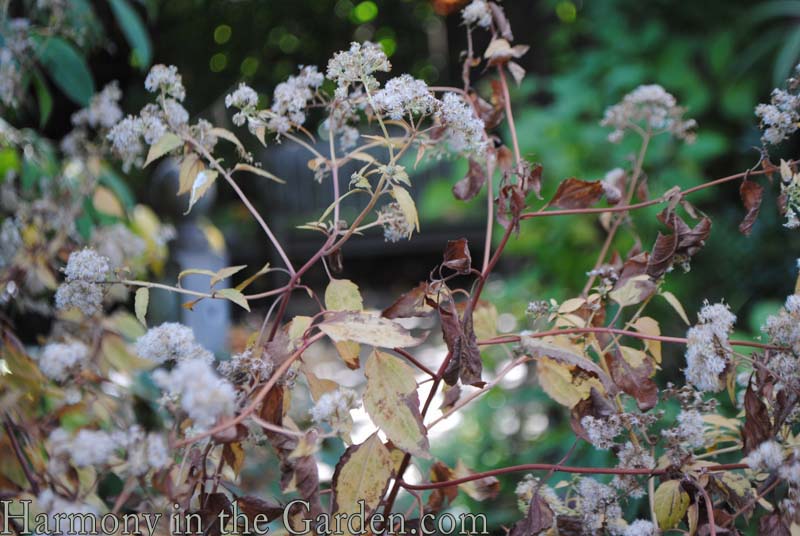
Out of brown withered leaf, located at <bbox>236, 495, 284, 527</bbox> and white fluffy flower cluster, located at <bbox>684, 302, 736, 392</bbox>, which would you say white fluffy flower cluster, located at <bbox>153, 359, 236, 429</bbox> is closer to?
brown withered leaf, located at <bbox>236, 495, 284, 527</bbox>

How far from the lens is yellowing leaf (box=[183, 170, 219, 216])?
1.64ft

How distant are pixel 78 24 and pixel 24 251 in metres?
0.37

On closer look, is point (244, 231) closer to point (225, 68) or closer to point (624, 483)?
point (225, 68)

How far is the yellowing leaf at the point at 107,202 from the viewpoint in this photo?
115 cm

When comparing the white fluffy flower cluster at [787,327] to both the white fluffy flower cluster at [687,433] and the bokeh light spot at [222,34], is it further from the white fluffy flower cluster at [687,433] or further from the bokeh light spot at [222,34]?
the bokeh light spot at [222,34]

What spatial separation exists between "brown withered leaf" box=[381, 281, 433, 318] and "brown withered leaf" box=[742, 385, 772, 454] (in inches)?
7.7

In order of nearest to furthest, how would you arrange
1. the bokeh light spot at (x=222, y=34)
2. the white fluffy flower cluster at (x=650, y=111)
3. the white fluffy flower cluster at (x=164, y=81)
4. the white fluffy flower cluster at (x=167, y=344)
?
the white fluffy flower cluster at (x=167, y=344) → the white fluffy flower cluster at (x=164, y=81) → the white fluffy flower cluster at (x=650, y=111) → the bokeh light spot at (x=222, y=34)

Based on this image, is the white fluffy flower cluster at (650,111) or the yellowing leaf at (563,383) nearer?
the yellowing leaf at (563,383)

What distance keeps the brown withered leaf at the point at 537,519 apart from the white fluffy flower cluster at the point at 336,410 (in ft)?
0.40

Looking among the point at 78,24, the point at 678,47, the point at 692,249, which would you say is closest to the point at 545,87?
the point at 678,47

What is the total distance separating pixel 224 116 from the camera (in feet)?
6.57

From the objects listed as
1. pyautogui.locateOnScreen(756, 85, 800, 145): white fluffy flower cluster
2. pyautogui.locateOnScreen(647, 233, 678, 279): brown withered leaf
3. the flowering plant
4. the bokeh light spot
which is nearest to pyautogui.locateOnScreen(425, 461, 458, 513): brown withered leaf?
the flowering plant

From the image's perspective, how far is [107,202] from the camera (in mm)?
1175

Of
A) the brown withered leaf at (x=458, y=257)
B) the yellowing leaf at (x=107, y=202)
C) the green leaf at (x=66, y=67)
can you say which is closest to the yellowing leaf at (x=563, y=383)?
the brown withered leaf at (x=458, y=257)
